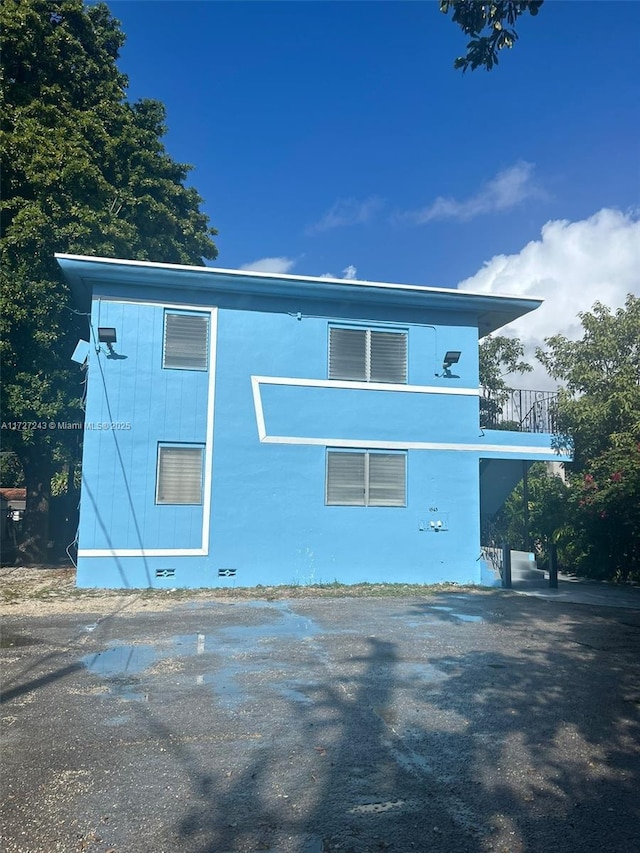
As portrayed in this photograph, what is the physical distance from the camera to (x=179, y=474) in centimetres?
1274

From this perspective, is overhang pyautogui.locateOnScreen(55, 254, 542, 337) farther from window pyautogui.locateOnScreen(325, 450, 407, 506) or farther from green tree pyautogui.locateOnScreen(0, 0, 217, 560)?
window pyautogui.locateOnScreen(325, 450, 407, 506)

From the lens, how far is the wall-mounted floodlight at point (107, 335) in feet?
40.1

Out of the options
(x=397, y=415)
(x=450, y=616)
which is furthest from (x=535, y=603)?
(x=397, y=415)

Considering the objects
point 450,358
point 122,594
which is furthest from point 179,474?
point 450,358

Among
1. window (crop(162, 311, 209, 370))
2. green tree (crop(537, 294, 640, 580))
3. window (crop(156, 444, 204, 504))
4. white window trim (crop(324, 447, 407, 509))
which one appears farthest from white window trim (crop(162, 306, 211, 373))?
green tree (crop(537, 294, 640, 580))

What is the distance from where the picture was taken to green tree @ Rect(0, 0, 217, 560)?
1435cm

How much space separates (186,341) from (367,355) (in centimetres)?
365

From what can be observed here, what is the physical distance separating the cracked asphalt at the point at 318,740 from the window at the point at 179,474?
4.09 m

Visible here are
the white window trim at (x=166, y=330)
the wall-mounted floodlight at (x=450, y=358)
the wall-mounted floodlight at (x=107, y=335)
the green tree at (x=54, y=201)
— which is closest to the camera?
the wall-mounted floodlight at (x=107, y=335)

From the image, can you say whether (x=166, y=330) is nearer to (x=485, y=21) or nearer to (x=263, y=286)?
(x=263, y=286)

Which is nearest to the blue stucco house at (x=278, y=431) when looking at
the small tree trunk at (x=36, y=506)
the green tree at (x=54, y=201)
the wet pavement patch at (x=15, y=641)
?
the green tree at (x=54, y=201)

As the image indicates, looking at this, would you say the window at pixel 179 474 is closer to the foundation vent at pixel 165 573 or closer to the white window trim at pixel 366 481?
the foundation vent at pixel 165 573

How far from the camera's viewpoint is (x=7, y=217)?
1489 cm

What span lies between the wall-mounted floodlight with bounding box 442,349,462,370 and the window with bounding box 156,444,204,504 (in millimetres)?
5304
